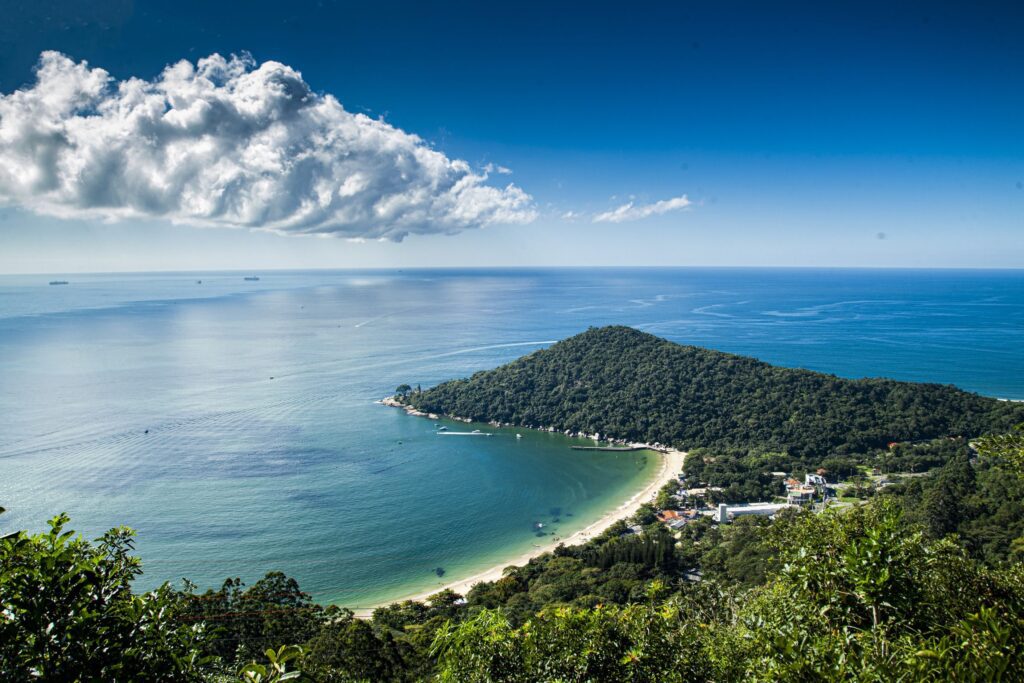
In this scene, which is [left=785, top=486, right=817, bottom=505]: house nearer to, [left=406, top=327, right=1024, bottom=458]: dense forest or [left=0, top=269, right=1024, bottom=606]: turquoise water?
[left=406, top=327, right=1024, bottom=458]: dense forest

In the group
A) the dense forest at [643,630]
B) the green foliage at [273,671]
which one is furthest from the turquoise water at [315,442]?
the green foliage at [273,671]

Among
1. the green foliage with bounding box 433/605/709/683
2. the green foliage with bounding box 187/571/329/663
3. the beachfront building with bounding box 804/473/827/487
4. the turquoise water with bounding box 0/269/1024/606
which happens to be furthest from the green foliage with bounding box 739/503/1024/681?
the beachfront building with bounding box 804/473/827/487

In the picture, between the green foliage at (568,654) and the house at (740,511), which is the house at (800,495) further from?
the green foliage at (568,654)

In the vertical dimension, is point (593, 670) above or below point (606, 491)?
above

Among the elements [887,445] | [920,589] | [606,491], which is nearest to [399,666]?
[920,589]

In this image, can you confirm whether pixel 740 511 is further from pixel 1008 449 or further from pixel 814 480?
pixel 1008 449

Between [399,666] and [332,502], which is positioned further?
[332,502]

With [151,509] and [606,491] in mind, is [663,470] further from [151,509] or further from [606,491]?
[151,509]
